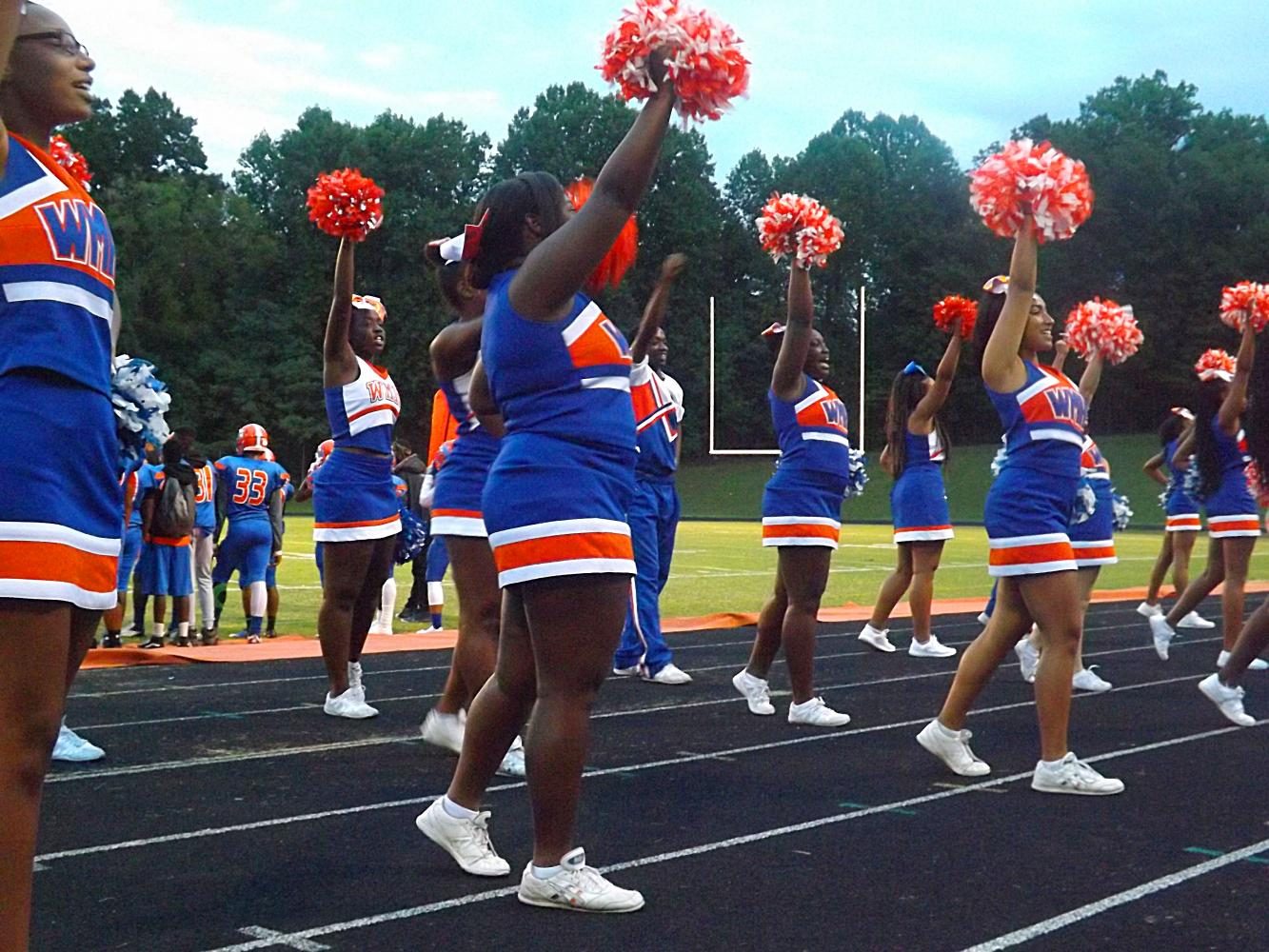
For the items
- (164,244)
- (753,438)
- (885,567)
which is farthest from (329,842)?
(164,244)

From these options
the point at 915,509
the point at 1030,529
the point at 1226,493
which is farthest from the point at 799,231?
the point at 915,509

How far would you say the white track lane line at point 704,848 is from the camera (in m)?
3.54

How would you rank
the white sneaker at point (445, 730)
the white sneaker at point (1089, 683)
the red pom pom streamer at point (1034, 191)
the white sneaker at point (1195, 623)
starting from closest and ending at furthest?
the red pom pom streamer at point (1034, 191) < the white sneaker at point (445, 730) < the white sneaker at point (1089, 683) < the white sneaker at point (1195, 623)

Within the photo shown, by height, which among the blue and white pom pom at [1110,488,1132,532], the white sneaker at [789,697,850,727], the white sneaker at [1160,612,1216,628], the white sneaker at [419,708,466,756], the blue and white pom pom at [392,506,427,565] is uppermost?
the blue and white pom pom at [1110,488,1132,532]

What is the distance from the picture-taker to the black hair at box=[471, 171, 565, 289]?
150 inches

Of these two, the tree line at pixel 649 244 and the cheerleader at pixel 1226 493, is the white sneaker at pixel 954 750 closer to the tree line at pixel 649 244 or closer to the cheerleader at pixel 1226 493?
the cheerleader at pixel 1226 493

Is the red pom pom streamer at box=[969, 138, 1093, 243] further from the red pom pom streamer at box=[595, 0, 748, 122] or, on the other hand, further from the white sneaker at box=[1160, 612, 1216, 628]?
the white sneaker at box=[1160, 612, 1216, 628]

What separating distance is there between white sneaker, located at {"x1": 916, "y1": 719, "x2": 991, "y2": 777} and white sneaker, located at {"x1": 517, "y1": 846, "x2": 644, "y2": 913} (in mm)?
2295

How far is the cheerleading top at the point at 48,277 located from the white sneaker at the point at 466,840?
1805 millimetres

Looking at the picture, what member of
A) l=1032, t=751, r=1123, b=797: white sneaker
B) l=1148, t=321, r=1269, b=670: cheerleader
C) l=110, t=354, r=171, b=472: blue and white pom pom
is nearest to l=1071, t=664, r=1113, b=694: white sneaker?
l=1148, t=321, r=1269, b=670: cheerleader

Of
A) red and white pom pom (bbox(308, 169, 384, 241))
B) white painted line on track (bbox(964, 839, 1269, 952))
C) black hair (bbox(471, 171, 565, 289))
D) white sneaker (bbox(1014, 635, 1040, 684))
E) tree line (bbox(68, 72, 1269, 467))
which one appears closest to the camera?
white painted line on track (bbox(964, 839, 1269, 952))

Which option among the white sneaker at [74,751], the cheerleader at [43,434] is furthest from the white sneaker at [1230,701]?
the cheerleader at [43,434]

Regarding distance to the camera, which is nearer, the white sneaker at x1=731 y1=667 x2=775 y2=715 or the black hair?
the black hair

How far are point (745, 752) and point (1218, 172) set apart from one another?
213 ft
